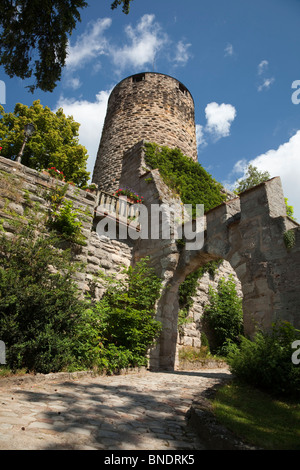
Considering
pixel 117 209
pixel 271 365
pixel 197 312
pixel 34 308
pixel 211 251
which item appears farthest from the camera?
pixel 197 312

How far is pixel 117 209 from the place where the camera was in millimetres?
8617

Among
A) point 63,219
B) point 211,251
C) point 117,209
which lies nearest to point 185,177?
point 117,209

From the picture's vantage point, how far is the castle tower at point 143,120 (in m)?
13.7

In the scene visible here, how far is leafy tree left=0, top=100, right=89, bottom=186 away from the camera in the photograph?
12930 mm

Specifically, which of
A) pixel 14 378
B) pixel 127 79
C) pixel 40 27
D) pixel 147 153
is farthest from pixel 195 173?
pixel 14 378

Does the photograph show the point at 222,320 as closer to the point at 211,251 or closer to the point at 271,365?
the point at 211,251

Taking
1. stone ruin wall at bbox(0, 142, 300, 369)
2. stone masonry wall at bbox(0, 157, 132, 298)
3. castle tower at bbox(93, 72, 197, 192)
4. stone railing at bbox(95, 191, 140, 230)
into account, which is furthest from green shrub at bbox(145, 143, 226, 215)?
stone masonry wall at bbox(0, 157, 132, 298)

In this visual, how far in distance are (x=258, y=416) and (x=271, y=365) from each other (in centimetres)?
108

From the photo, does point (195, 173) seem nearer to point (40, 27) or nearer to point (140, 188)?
point (140, 188)

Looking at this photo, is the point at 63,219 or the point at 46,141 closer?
the point at 63,219

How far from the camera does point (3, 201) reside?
5.37 meters

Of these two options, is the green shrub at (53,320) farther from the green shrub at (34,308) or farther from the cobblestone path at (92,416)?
the cobblestone path at (92,416)

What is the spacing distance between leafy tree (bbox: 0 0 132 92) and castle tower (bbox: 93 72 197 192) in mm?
7565
